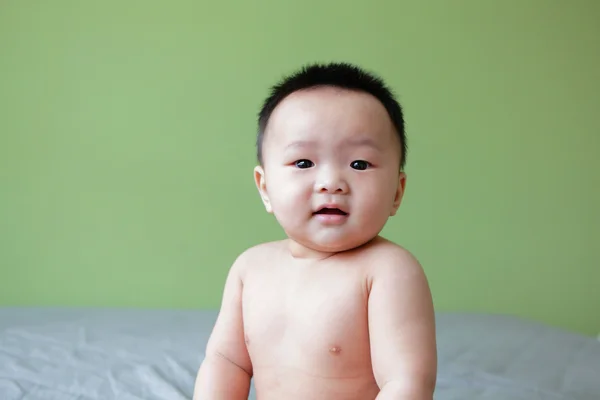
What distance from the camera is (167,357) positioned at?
48.4 inches

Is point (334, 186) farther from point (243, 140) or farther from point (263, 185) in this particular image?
point (243, 140)

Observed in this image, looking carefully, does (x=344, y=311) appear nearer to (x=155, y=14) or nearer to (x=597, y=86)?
(x=155, y=14)

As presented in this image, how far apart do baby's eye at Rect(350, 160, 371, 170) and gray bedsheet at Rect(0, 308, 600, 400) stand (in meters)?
0.51

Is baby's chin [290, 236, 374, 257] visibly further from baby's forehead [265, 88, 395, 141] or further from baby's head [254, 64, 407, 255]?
baby's forehead [265, 88, 395, 141]

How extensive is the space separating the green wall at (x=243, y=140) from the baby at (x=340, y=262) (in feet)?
3.38

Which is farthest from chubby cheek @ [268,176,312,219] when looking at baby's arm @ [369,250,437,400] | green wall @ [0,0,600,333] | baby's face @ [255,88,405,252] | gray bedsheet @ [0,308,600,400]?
green wall @ [0,0,600,333]

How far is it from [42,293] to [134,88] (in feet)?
2.15

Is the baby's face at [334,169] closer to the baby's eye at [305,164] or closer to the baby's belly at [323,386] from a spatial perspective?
the baby's eye at [305,164]

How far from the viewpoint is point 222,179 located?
5.87 ft

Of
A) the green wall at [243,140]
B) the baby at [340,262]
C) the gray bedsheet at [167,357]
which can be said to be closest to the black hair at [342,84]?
the baby at [340,262]

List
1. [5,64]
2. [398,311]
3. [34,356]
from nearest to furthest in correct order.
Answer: [398,311], [34,356], [5,64]

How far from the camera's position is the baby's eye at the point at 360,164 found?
0.73m

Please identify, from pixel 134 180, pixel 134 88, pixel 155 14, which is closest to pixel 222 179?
pixel 134 180

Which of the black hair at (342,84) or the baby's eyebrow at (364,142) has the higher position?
the black hair at (342,84)
